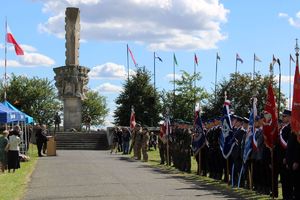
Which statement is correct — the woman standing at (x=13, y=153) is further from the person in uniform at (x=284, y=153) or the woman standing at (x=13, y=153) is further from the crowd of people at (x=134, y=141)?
the person in uniform at (x=284, y=153)

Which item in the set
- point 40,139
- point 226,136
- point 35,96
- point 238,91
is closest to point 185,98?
point 238,91

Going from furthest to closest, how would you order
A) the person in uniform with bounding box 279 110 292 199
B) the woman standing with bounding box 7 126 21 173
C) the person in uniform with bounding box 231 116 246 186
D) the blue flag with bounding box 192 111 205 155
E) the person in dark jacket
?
the person in dark jacket → the woman standing with bounding box 7 126 21 173 → the blue flag with bounding box 192 111 205 155 → the person in uniform with bounding box 231 116 246 186 → the person in uniform with bounding box 279 110 292 199

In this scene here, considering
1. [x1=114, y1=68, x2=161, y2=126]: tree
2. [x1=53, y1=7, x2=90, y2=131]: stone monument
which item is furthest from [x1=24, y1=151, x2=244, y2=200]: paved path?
[x1=114, y1=68, x2=161, y2=126]: tree

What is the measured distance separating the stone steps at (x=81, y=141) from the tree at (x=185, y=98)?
23.9 m

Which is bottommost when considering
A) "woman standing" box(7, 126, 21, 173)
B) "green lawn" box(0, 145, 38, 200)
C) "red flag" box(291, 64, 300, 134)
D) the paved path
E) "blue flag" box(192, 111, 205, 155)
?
"green lawn" box(0, 145, 38, 200)

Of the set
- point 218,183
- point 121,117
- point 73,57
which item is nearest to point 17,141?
point 218,183

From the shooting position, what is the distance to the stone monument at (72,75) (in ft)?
172

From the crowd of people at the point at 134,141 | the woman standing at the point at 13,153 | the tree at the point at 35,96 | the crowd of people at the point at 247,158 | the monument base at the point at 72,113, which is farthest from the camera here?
the tree at the point at 35,96

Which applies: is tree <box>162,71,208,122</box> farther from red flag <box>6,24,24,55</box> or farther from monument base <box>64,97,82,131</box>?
red flag <box>6,24,24,55</box>

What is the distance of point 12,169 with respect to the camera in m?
22.7

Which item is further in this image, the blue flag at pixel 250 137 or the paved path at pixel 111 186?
the blue flag at pixel 250 137

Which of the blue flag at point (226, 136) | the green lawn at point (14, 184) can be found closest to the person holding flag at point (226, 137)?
the blue flag at point (226, 136)

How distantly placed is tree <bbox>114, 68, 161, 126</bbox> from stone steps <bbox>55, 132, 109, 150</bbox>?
477 inches

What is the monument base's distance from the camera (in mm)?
53344
